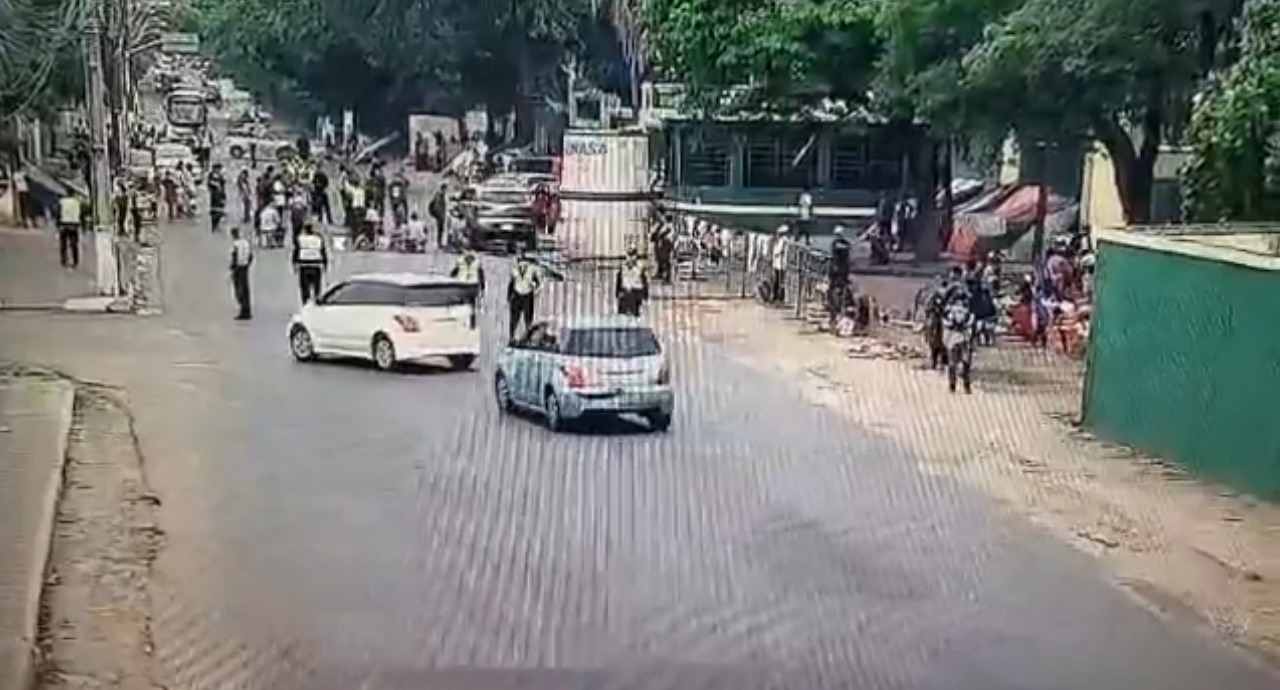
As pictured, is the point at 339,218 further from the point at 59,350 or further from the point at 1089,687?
the point at 1089,687

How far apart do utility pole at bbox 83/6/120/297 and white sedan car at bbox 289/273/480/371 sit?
1521 millimetres

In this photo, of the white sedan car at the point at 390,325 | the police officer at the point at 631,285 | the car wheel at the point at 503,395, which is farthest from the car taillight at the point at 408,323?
the police officer at the point at 631,285

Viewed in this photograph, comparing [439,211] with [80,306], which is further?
[439,211]

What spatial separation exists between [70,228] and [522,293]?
2976 millimetres

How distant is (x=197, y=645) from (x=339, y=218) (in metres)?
7.08

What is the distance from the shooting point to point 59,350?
24.7 ft

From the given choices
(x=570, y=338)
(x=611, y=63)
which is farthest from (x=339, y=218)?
(x=570, y=338)

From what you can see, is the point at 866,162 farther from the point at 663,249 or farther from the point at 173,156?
the point at 173,156

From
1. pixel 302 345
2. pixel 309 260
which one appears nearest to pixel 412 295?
pixel 302 345

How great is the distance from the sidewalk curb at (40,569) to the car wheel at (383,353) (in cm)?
154

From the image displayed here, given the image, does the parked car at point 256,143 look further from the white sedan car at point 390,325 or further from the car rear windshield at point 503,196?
the white sedan car at point 390,325

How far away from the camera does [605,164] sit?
35.4 ft

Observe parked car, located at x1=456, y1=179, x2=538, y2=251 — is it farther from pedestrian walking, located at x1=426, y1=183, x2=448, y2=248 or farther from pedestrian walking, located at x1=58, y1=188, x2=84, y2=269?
pedestrian walking, located at x1=58, y1=188, x2=84, y2=269

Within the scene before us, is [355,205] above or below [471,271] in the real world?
above
